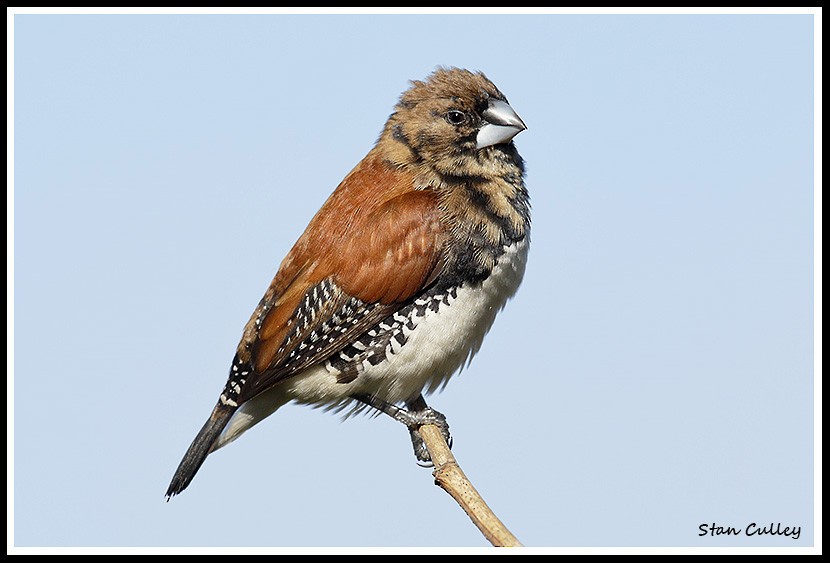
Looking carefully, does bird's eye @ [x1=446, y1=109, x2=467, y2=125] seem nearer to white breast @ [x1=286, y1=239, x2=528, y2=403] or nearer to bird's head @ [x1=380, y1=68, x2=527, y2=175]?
bird's head @ [x1=380, y1=68, x2=527, y2=175]

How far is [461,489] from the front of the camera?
5828mm

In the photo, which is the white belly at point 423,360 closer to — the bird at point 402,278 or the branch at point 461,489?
the bird at point 402,278

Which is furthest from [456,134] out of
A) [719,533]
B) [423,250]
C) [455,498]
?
[719,533]

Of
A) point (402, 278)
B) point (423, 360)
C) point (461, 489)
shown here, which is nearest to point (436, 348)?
point (423, 360)

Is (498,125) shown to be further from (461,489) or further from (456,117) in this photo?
(461,489)

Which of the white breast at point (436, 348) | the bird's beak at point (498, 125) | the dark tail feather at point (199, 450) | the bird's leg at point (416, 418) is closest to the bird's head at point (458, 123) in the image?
the bird's beak at point (498, 125)

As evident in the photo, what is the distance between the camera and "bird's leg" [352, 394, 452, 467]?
23.4 feet

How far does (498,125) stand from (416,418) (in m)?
1.95

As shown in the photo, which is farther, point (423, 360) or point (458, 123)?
point (458, 123)

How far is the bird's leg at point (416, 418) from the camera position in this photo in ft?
23.4

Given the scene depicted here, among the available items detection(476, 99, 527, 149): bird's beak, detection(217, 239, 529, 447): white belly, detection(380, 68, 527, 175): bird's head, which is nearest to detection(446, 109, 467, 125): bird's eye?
detection(380, 68, 527, 175): bird's head

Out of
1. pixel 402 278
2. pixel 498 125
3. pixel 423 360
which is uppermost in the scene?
pixel 498 125

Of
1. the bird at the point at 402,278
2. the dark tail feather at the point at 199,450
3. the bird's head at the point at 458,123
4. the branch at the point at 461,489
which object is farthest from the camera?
the bird's head at the point at 458,123

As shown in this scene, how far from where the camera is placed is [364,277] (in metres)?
6.75
